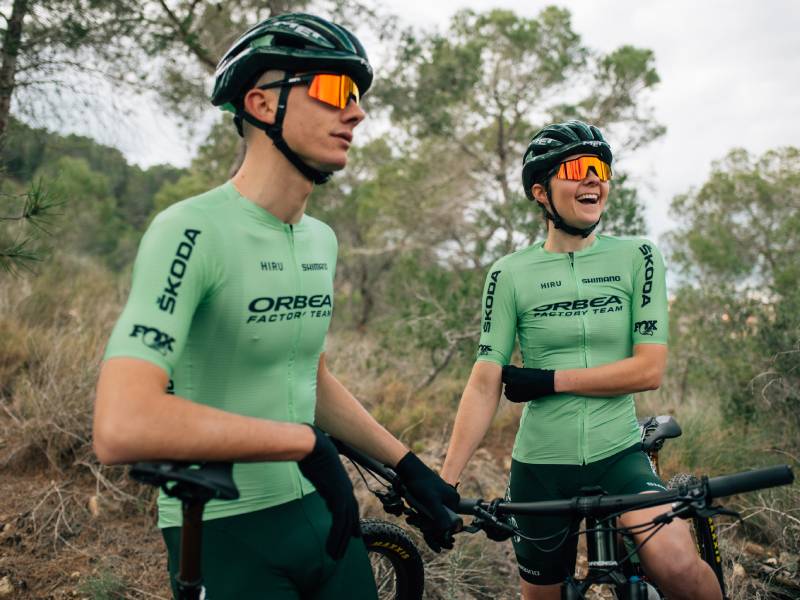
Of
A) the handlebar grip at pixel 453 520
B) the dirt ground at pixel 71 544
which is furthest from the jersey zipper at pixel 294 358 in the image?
the dirt ground at pixel 71 544

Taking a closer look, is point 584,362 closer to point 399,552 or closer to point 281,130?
point 399,552

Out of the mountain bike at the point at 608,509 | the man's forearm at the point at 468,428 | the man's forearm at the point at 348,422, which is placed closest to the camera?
the mountain bike at the point at 608,509

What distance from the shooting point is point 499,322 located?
3.02 m

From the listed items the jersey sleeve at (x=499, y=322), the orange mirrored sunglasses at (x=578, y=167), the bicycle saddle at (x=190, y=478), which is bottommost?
the bicycle saddle at (x=190, y=478)

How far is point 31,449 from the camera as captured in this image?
191 inches

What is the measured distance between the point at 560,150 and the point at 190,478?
88.3 inches

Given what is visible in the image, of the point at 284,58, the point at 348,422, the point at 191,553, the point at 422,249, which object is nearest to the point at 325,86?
the point at 284,58

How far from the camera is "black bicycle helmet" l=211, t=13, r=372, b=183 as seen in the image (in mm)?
1904

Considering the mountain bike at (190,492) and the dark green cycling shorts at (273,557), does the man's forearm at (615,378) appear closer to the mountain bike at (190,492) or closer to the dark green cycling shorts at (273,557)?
the dark green cycling shorts at (273,557)

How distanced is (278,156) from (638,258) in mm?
1746

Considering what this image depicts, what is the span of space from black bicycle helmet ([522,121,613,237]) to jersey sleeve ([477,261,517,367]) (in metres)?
0.38

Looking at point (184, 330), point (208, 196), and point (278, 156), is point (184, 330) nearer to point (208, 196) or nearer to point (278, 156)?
point (208, 196)

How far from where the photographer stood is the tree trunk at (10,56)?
5.35 meters

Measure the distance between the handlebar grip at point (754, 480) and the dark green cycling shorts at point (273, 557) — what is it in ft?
3.59
